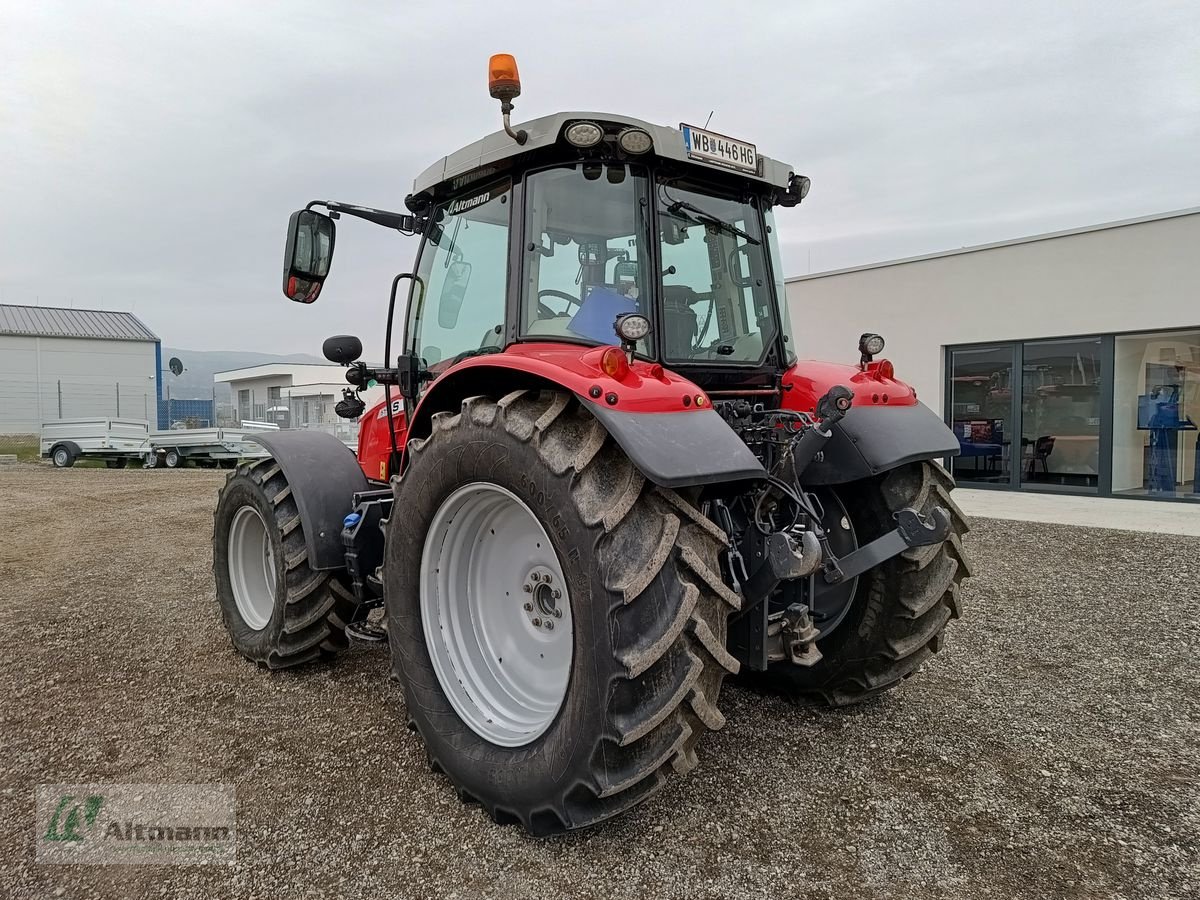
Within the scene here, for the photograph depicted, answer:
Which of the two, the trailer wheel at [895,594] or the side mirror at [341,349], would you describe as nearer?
the trailer wheel at [895,594]

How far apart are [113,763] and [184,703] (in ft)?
A: 1.89

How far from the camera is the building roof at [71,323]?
Answer: 35500 millimetres

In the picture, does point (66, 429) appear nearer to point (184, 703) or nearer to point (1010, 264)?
point (184, 703)

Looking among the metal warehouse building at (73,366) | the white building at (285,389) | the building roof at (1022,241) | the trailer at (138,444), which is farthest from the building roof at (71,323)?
the building roof at (1022,241)

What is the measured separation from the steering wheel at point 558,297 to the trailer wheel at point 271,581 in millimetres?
1608

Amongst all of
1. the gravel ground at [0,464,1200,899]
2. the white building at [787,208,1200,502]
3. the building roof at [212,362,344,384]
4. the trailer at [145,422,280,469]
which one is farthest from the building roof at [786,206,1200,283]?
the building roof at [212,362,344,384]

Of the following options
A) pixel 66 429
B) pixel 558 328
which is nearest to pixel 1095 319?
pixel 558 328

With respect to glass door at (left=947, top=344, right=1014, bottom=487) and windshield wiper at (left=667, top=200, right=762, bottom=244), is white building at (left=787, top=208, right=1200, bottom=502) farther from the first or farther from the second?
windshield wiper at (left=667, top=200, right=762, bottom=244)

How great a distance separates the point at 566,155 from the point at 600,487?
1354 mm

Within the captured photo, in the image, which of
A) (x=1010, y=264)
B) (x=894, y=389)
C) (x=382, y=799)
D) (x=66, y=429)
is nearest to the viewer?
(x=382, y=799)

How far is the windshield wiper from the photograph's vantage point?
2.97 meters

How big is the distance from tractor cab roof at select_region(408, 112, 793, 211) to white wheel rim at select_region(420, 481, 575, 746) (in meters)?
1.27

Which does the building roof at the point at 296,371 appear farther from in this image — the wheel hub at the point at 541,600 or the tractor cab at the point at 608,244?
the wheel hub at the point at 541,600

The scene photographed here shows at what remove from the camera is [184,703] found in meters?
3.51
